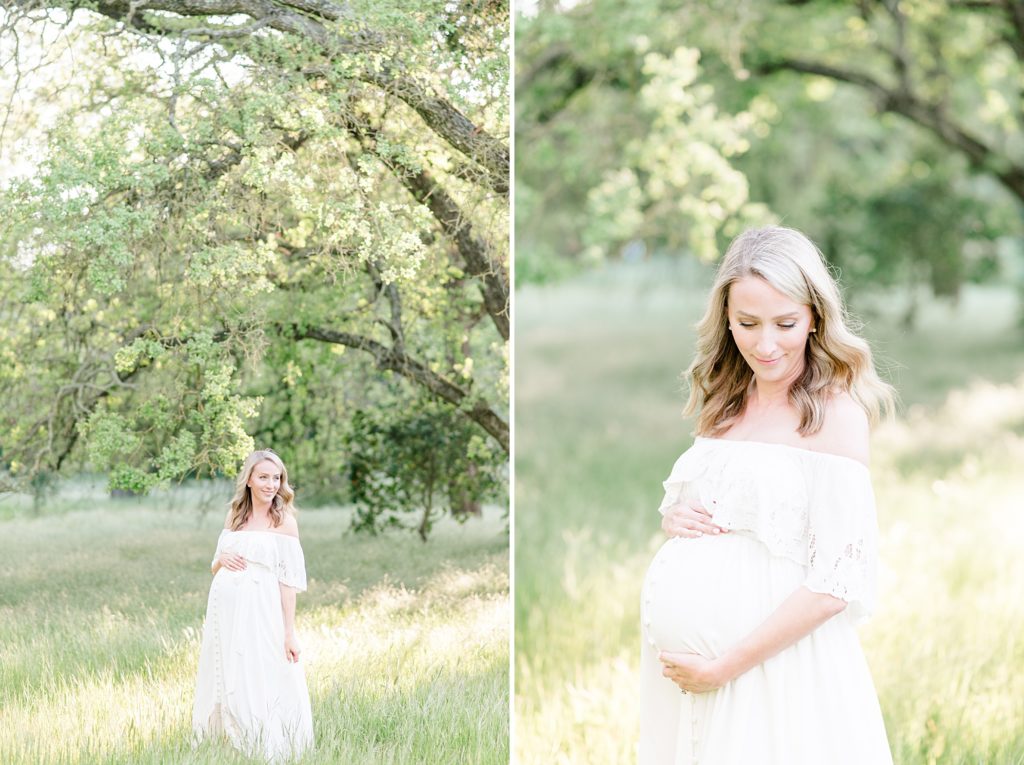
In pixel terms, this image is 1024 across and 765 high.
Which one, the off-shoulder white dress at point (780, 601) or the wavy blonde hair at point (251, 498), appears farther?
the wavy blonde hair at point (251, 498)

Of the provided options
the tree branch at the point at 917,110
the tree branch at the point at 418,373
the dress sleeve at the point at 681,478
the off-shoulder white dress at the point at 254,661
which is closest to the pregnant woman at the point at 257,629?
the off-shoulder white dress at the point at 254,661

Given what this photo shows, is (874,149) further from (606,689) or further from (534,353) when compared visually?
(606,689)

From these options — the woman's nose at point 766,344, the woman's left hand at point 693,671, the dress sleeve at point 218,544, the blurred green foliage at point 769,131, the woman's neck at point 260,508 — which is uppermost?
the blurred green foliage at point 769,131

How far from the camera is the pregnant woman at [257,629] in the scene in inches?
101

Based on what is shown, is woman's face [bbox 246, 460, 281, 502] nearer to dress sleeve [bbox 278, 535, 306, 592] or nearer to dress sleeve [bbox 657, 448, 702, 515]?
dress sleeve [bbox 278, 535, 306, 592]

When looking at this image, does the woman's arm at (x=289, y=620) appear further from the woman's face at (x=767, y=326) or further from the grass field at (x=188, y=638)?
the woman's face at (x=767, y=326)

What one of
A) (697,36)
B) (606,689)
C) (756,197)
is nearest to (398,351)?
(606,689)

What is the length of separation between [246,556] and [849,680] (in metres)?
1.45

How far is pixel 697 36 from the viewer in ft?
20.6

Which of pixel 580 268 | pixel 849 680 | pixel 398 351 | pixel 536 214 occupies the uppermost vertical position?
pixel 536 214

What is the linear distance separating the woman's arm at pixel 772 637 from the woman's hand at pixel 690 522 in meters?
0.22

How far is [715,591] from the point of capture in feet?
6.84

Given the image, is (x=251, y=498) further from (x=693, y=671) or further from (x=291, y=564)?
(x=693, y=671)

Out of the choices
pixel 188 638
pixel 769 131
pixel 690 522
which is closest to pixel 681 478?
pixel 690 522
